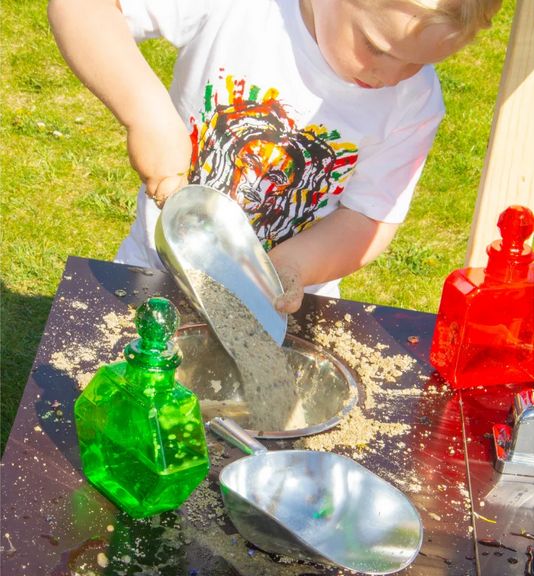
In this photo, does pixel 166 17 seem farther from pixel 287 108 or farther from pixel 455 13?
pixel 455 13

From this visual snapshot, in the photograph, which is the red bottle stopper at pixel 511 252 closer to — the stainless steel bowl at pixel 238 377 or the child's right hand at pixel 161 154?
the stainless steel bowl at pixel 238 377

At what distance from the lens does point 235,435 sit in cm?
103

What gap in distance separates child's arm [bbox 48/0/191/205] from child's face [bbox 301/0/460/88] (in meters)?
0.25

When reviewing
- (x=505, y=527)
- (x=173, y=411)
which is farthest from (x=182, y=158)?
(x=505, y=527)

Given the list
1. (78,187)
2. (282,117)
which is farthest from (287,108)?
(78,187)

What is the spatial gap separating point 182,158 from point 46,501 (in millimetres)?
493

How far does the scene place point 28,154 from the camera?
3129mm

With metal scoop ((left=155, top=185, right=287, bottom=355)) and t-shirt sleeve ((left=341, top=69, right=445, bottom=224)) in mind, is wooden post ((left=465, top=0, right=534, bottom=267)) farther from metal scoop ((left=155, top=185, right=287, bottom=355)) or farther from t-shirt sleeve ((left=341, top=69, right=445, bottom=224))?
metal scoop ((left=155, top=185, right=287, bottom=355))

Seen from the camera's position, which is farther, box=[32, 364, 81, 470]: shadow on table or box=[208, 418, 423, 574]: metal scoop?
box=[32, 364, 81, 470]: shadow on table

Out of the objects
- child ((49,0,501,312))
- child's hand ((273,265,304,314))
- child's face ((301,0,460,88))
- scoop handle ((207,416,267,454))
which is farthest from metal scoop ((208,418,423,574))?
child's face ((301,0,460,88))

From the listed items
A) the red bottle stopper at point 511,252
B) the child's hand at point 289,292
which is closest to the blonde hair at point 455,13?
the red bottle stopper at point 511,252

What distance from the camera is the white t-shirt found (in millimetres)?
1528

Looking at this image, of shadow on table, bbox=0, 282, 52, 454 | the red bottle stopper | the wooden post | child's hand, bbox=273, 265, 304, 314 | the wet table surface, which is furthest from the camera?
shadow on table, bbox=0, 282, 52, 454

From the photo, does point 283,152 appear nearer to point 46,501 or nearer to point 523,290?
point 523,290
